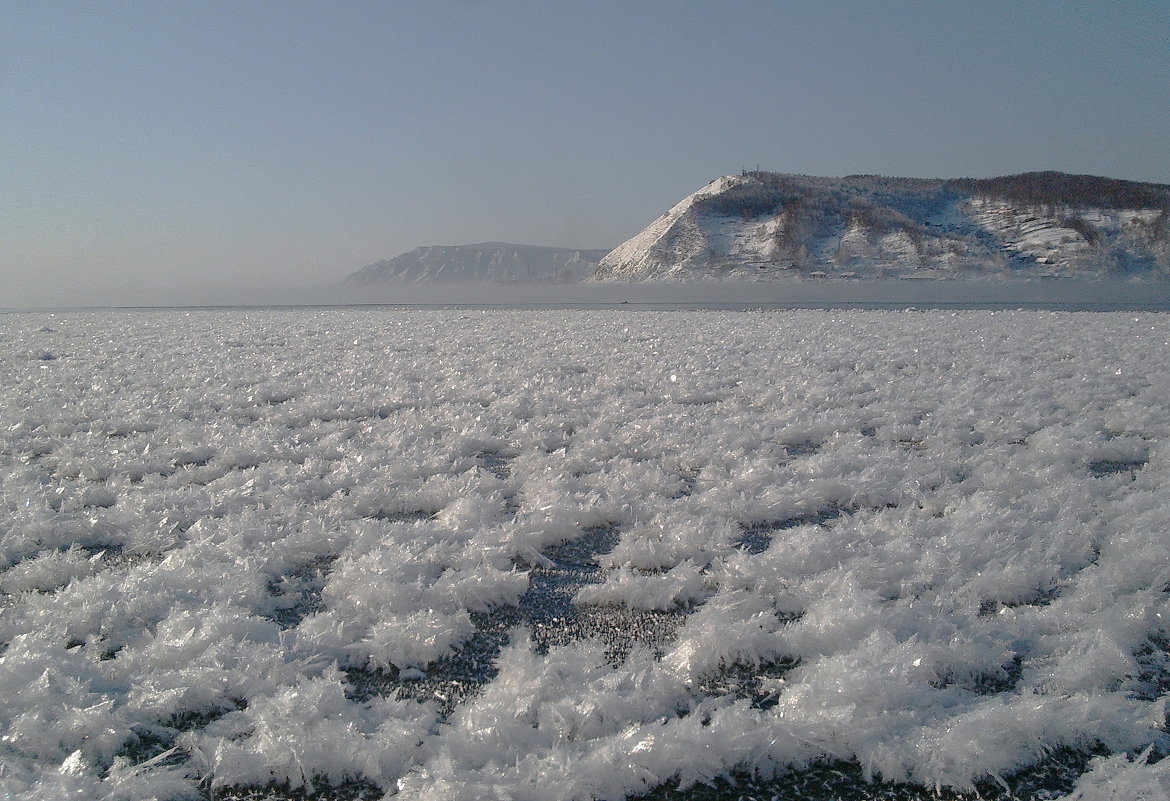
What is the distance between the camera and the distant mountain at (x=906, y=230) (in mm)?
49062

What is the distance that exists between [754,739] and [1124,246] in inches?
2573

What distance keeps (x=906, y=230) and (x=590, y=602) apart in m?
60.9

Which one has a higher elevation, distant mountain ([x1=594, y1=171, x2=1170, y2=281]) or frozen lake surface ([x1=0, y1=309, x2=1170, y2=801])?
distant mountain ([x1=594, y1=171, x2=1170, y2=281])

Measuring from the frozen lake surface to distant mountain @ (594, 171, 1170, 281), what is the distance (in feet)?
165

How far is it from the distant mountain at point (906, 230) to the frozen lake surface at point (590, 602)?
50.2 meters

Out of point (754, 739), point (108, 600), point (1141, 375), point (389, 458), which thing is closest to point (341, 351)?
point (389, 458)

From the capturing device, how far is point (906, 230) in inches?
2141

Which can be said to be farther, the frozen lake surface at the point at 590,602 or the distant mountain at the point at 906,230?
the distant mountain at the point at 906,230

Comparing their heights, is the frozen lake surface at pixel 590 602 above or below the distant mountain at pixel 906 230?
below

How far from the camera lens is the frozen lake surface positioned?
203 centimetres

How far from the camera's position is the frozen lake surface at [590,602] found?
2.03 meters

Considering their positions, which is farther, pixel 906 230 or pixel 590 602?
pixel 906 230

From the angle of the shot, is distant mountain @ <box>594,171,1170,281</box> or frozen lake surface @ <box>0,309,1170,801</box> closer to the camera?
frozen lake surface @ <box>0,309,1170,801</box>

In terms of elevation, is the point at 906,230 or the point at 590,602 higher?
the point at 906,230
